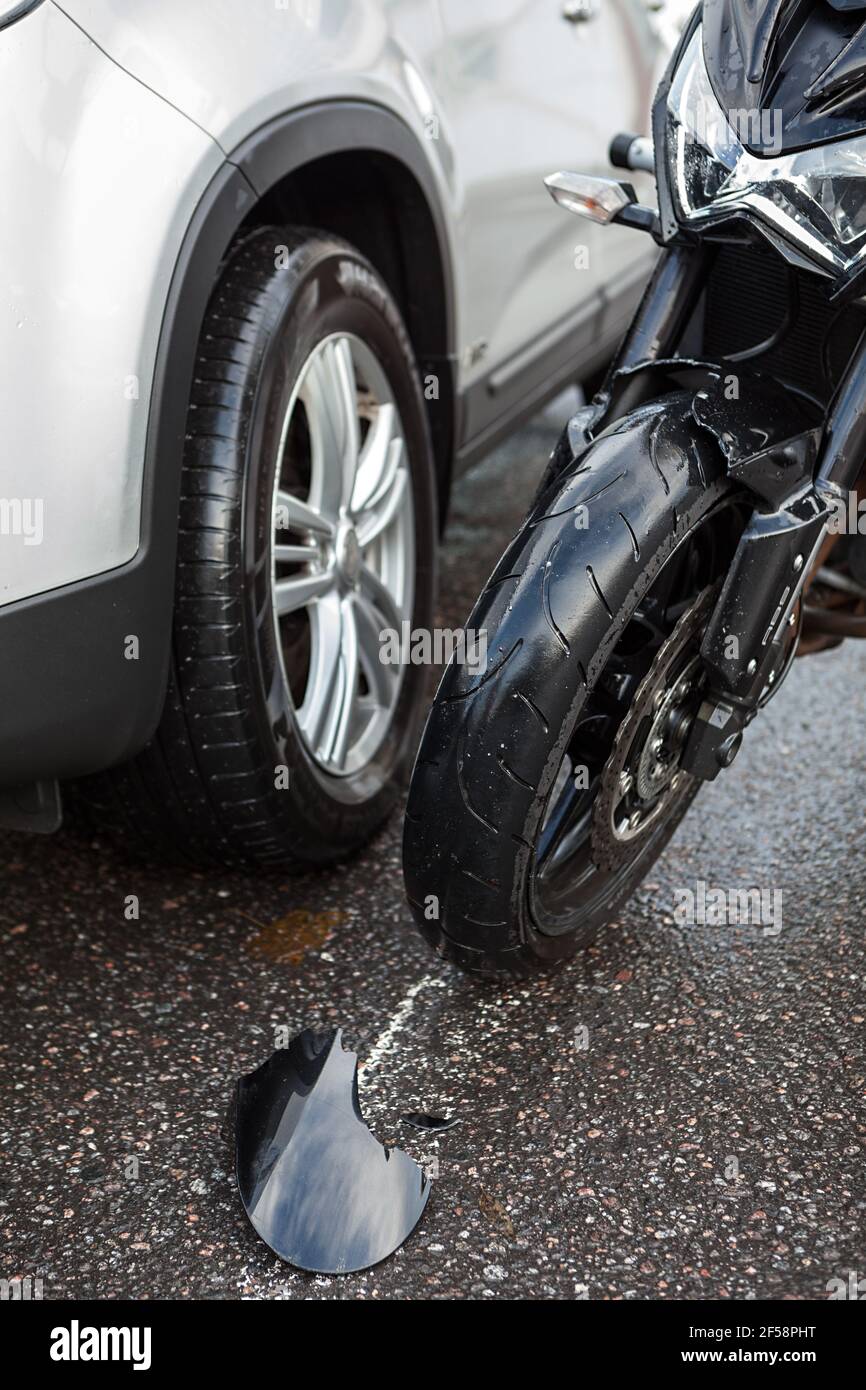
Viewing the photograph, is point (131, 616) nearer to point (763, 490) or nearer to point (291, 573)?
point (291, 573)

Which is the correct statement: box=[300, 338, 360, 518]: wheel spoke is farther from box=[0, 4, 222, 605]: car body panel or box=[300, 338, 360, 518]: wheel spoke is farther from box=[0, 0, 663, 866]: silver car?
box=[0, 4, 222, 605]: car body panel

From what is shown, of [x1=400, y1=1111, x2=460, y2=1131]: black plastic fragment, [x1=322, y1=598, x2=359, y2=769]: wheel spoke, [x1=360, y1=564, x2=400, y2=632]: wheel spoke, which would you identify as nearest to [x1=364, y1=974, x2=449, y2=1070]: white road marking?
[x1=400, y1=1111, x2=460, y2=1131]: black plastic fragment

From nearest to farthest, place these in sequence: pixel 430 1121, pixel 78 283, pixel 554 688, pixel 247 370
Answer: pixel 78 283, pixel 554 688, pixel 430 1121, pixel 247 370

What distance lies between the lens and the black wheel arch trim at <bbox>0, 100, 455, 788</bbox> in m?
1.64

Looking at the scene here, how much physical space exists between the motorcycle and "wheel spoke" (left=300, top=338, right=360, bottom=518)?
0.43 metres

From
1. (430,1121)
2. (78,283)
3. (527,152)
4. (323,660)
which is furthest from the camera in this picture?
(527,152)

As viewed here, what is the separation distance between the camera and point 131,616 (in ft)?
5.70

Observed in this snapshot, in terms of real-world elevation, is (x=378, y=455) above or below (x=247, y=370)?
below

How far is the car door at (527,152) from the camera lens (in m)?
2.49

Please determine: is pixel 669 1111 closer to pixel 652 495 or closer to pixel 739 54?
pixel 652 495

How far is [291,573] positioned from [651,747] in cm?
73

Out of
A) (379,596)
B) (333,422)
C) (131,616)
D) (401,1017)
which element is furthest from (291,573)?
(401,1017)

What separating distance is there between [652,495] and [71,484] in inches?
26.3

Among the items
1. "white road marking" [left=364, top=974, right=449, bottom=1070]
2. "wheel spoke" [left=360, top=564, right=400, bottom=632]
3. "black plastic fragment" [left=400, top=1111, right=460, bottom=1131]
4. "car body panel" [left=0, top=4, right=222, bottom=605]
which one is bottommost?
"black plastic fragment" [left=400, top=1111, right=460, bottom=1131]
